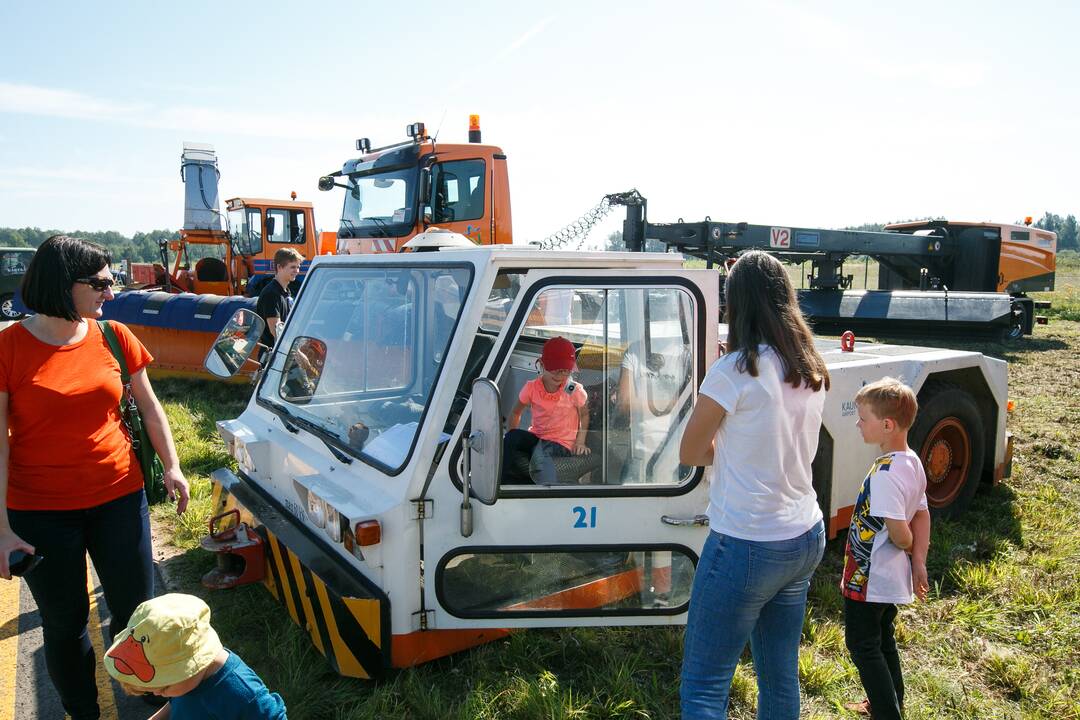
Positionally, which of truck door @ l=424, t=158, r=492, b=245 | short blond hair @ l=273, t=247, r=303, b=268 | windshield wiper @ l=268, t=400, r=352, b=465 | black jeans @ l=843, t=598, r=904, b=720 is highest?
truck door @ l=424, t=158, r=492, b=245

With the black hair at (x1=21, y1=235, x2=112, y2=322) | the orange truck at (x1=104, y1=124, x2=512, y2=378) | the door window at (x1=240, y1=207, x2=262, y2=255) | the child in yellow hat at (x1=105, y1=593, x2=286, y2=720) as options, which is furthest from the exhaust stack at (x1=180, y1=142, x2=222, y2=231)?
the child in yellow hat at (x1=105, y1=593, x2=286, y2=720)

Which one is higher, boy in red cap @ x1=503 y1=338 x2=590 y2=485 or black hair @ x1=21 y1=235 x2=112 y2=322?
black hair @ x1=21 y1=235 x2=112 y2=322

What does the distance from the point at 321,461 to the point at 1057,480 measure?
215 inches

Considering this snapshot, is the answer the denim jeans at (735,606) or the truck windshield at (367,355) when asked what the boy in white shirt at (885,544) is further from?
the truck windshield at (367,355)

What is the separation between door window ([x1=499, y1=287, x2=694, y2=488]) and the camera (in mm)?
2729

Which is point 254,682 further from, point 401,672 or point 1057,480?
point 1057,480

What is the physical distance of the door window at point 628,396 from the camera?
8.95 ft

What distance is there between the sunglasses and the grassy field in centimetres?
160

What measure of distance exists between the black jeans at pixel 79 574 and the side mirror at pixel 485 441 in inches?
51.3

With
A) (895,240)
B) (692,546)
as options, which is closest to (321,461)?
(692,546)

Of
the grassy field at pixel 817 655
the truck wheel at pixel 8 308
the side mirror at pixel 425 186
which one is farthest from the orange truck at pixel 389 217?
the truck wheel at pixel 8 308

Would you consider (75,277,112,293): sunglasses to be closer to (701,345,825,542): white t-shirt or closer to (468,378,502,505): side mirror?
(468,378,502,505): side mirror

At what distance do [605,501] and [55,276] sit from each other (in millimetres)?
1939

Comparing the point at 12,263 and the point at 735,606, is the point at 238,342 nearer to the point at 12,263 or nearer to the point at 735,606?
the point at 735,606
